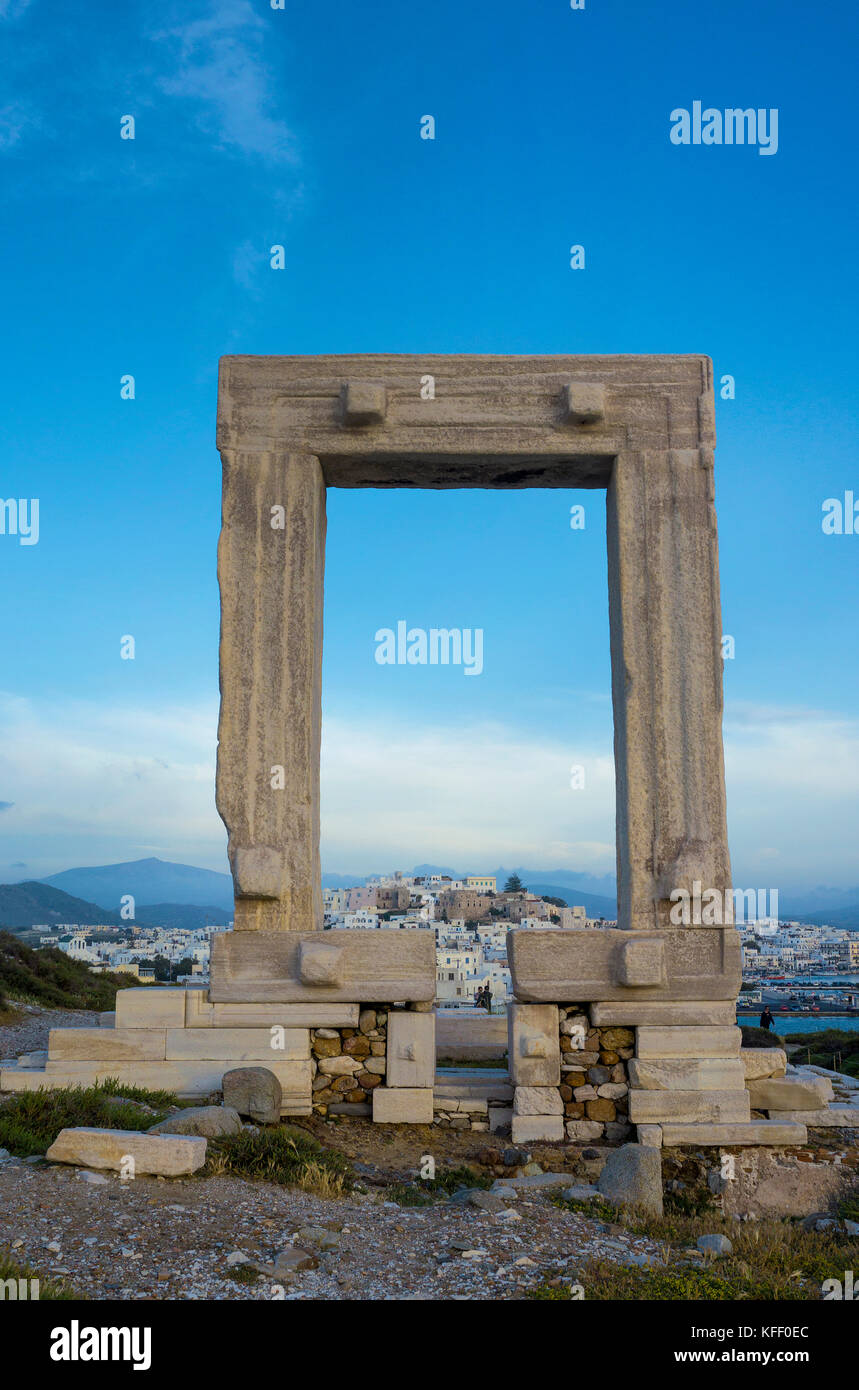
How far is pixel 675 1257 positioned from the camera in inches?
204

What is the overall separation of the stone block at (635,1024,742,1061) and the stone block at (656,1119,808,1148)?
1.68ft

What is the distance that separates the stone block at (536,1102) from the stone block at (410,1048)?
0.70 metres

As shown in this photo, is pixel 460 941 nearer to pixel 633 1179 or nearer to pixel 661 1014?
pixel 661 1014

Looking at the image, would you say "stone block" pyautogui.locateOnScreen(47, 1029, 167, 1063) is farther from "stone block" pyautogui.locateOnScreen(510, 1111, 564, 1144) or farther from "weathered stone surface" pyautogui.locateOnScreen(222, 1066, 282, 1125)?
"stone block" pyautogui.locateOnScreen(510, 1111, 564, 1144)

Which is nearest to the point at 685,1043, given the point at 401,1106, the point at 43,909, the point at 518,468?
the point at 401,1106

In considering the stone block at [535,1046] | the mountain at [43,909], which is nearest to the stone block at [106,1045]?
the stone block at [535,1046]

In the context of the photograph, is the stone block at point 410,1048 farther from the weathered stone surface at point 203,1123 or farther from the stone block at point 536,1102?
the weathered stone surface at point 203,1123

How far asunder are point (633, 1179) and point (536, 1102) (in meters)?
1.57

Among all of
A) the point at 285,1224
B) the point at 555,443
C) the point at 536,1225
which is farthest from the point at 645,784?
the point at 285,1224

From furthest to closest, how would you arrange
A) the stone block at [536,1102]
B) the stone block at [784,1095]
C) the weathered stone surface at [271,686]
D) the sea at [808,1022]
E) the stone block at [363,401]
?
the sea at [808,1022] < the stone block at [363,401] < the weathered stone surface at [271,686] < the stone block at [784,1095] < the stone block at [536,1102]

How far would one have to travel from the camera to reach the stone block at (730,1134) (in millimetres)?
7625

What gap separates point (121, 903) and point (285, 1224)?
4.53 m

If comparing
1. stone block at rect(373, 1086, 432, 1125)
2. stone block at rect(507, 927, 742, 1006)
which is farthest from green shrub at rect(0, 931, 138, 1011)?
stone block at rect(507, 927, 742, 1006)

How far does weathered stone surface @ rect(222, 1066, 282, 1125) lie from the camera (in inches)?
288
